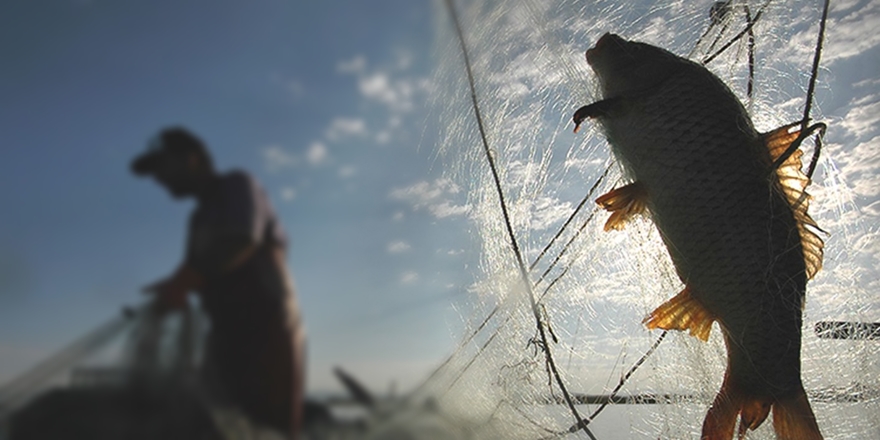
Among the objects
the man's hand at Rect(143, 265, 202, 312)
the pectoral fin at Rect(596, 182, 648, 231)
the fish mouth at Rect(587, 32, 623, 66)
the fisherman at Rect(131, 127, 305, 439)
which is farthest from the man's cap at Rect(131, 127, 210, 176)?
the fish mouth at Rect(587, 32, 623, 66)

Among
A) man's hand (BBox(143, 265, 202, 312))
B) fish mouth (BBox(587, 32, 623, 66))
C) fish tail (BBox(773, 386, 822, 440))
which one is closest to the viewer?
man's hand (BBox(143, 265, 202, 312))

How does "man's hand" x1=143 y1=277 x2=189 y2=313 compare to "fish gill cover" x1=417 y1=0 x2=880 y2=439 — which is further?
"fish gill cover" x1=417 y1=0 x2=880 y2=439

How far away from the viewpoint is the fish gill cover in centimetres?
178

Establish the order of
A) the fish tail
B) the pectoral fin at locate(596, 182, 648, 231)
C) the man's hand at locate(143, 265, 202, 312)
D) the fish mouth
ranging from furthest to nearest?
the fish mouth, the pectoral fin at locate(596, 182, 648, 231), the fish tail, the man's hand at locate(143, 265, 202, 312)

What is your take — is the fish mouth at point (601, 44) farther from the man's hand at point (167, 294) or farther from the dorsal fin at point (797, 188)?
the man's hand at point (167, 294)

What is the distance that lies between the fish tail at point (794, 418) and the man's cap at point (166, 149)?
186 centimetres

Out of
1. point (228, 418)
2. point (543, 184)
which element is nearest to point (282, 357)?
point (228, 418)

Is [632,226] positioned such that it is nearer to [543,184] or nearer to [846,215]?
[543,184]

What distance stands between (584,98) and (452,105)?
559 millimetres

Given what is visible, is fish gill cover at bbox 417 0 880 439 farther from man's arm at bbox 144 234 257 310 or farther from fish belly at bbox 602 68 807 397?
man's arm at bbox 144 234 257 310

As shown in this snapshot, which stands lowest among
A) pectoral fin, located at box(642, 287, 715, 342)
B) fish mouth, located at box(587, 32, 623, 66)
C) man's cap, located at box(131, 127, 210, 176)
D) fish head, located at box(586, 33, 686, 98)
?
pectoral fin, located at box(642, 287, 715, 342)

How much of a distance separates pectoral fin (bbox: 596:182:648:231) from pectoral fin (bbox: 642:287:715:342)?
0.32 meters

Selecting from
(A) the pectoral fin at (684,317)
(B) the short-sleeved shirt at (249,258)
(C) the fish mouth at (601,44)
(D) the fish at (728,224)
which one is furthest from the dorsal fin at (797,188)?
(B) the short-sleeved shirt at (249,258)

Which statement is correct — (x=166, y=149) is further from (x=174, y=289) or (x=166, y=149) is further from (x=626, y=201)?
(x=626, y=201)
